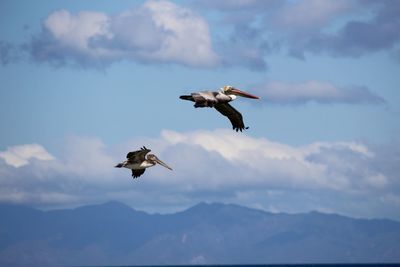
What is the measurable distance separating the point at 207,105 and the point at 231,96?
10.7 ft

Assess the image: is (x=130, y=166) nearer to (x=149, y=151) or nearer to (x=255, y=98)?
(x=149, y=151)

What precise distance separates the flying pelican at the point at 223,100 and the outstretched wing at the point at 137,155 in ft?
12.9

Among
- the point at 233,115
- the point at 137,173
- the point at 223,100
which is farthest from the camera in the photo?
the point at 137,173

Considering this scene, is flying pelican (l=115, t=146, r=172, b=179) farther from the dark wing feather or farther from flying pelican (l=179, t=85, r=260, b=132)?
flying pelican (l=179, t=85, r=260, b=132)

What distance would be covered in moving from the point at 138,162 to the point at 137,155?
856 millimetres

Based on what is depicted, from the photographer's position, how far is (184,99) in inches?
1826

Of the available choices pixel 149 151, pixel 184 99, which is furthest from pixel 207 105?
pixel 149 151

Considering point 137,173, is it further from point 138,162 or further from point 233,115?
point 233,115

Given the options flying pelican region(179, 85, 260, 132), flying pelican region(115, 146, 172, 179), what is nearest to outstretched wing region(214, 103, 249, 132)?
flying pelican region(179, 85, 260, 132)

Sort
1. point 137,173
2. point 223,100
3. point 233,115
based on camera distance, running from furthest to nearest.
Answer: point 137,173
point 233,115
point 223,100

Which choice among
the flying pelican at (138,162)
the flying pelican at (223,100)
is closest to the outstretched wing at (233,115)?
the flying pelican at (223,100)

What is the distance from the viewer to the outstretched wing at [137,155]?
→ 167 feet

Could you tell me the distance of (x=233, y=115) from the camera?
5216cm

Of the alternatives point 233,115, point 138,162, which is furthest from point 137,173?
point 233,115
